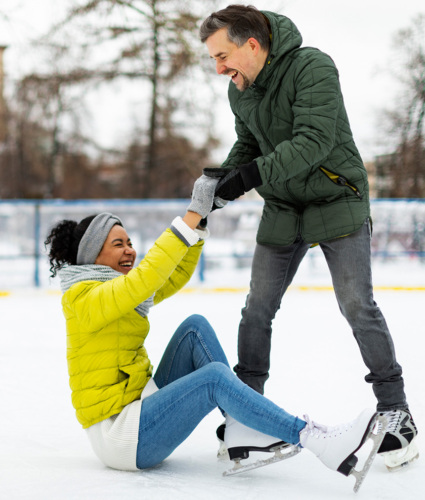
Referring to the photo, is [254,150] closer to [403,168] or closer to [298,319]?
[298,319]

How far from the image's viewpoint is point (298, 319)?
5.07 metres

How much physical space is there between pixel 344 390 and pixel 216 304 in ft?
9.74

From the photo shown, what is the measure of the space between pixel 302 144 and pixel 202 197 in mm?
347

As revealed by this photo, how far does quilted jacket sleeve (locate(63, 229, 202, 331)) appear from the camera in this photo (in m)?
1.86

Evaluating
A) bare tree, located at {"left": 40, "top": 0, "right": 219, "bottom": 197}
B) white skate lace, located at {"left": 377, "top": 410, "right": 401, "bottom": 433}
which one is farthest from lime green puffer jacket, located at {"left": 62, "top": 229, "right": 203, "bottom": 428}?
bare tree, located at {"left": 40, "top": 0, "right": 219, "bottom": 197}

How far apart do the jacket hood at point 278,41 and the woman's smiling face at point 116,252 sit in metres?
0.69

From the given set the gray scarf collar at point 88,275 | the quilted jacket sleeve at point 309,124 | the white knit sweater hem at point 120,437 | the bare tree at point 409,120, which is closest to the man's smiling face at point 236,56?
the quilted jacket sleeve at point 309,124

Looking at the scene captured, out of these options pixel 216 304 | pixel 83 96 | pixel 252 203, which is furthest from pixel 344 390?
pixel 83 96

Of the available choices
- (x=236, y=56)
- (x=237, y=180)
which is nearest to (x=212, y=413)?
(x=237, y=180)

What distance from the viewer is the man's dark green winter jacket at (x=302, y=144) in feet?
6.26

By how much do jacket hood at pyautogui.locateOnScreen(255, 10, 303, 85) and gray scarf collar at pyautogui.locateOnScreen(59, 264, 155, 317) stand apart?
2.62 ft

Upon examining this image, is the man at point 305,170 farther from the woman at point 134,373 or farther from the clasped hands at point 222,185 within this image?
the woman at point 134,373

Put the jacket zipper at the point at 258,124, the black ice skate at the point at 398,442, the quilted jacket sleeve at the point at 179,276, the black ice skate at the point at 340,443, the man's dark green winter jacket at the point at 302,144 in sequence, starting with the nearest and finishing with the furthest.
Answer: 1. the black ice skate at the point at 340,443
2. the man's dark green winter jacket at the point at 302,144
3. the black ice skate at the point at 398,442
4. the jacket zipper at the point at 258,124
5. the quilted jacket sleeve at the point at 179,276

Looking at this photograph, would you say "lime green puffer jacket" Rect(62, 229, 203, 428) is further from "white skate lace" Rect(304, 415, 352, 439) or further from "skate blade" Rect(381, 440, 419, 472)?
"skate blade" Rect(381, 440, 419, 472)
